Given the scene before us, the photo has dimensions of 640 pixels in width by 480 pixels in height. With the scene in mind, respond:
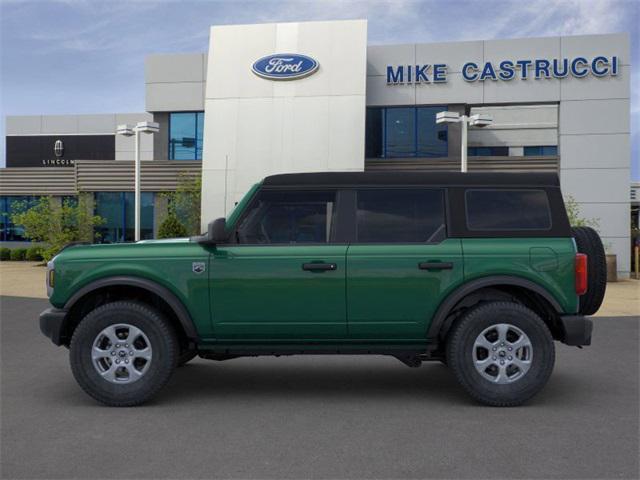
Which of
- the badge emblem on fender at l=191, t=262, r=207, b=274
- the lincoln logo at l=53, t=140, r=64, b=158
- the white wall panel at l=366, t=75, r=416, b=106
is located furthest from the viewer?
the lincoln logo at l=53, t=140, r=64, b=158

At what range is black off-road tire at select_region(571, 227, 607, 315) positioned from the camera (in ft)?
18.8

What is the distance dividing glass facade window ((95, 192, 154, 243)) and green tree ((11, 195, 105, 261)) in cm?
133

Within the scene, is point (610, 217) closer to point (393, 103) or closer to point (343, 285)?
point (393, 103)

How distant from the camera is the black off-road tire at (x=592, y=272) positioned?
18.8ft

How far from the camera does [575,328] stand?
5.50 m

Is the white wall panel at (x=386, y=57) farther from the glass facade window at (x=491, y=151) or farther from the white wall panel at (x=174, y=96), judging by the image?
the glass facade window at (x=491, y=151)

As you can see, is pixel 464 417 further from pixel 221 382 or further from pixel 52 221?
pixel 52 221

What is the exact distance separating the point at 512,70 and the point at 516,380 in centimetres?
2149

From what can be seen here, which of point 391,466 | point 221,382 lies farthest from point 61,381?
point 391,466

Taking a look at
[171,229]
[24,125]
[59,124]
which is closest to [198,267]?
[171,229]

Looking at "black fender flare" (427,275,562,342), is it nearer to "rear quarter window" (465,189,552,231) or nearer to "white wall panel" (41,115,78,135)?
"rear quarter window" (465,189,552,231)

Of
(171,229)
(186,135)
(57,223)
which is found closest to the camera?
(171,229)

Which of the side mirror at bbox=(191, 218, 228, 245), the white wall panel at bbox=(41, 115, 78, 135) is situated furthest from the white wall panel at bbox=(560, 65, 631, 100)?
the white wall panel at bbox=(41, 115, 78, 135)

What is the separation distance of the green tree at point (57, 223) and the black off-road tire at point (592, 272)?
78.2 feet
